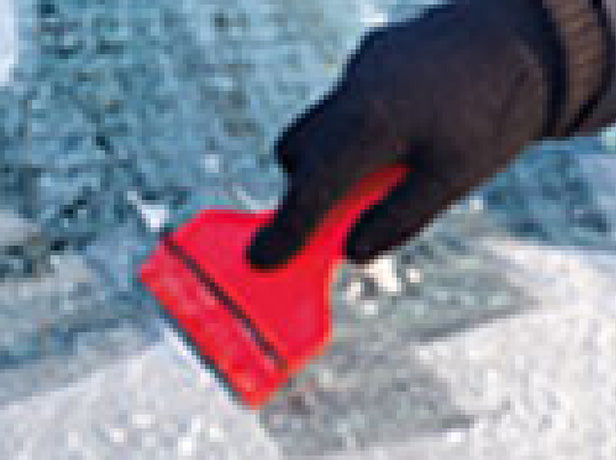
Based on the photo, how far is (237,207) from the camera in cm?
98

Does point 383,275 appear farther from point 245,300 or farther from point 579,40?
point 579,40

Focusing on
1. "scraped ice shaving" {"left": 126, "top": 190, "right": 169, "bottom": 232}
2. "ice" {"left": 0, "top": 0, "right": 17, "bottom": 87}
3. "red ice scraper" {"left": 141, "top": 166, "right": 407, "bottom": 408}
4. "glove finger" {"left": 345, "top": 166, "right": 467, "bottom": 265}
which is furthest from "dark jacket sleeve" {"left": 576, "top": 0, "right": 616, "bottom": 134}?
"ice" {"left": 0, "top": 0, "right": 17, "bottom": 87}

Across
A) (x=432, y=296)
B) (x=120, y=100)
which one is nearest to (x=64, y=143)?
Result: (x=120, y=100)

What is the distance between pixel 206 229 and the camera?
2.97 feet

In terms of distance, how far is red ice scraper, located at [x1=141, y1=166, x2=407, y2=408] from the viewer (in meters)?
0.85

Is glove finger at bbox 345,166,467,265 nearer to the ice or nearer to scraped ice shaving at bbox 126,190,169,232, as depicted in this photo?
scraped ice shaving at bbox 126,190,169,232

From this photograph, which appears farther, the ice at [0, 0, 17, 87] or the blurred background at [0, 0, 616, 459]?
the ice at [0, 0, 17, 87]

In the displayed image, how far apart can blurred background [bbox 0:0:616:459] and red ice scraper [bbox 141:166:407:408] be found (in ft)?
0.09

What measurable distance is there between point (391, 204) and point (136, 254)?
288 millimetres

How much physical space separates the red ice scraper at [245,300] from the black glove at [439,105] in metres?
0.09

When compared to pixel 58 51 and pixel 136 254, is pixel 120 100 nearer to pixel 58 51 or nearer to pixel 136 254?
pixel 58 51

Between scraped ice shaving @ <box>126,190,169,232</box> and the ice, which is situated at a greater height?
the ice

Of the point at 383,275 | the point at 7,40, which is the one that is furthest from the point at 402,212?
the point at 7,40

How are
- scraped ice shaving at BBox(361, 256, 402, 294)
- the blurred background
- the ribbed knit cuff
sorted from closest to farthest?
the ribbed knit cuff < the blurred background < scraped ice shaving at BBox(361, 256, 402, 294)
